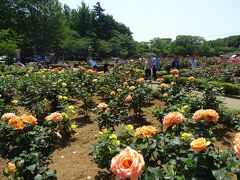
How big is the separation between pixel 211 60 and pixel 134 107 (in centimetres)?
1744

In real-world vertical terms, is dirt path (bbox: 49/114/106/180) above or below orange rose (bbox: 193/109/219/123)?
below

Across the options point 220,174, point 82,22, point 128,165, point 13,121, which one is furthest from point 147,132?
point 82,22

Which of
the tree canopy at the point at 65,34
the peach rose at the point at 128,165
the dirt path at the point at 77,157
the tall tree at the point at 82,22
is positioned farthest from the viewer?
the tall tree at the point at 82,22

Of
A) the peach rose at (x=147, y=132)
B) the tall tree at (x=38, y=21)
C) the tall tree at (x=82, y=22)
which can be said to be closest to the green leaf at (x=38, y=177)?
the peach rose at (x=147, y=132)

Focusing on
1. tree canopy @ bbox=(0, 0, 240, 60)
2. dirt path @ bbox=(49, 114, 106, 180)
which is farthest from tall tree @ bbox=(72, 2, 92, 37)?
dirt path @ bbox=(49, 114, 106, 180)

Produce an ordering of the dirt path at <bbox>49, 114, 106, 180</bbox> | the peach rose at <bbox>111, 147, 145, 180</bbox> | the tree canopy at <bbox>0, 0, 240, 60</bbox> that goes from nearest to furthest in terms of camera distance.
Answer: the peach rose at <bbox>111, 147, 145, 180</bbox>, the dirt path at <bbox>49, 114, 106, 180</bbox>, the tree canopy at <bbox>0, 0, 240, 60</bbox>

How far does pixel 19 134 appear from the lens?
422 centimetres

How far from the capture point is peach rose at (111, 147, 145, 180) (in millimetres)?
2129

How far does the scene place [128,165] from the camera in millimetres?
2203

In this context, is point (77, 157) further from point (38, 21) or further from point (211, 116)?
point (38, 21)

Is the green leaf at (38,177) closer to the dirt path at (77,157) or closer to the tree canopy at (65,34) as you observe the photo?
the dirt path at (77,157)

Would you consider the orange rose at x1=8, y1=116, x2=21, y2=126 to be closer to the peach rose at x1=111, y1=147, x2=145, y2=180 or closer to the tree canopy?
the peach rose at x1=111, y1=147, x2=145, y2=180

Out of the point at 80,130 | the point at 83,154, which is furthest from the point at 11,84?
the point at 83,154

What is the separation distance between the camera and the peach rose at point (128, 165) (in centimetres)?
213
